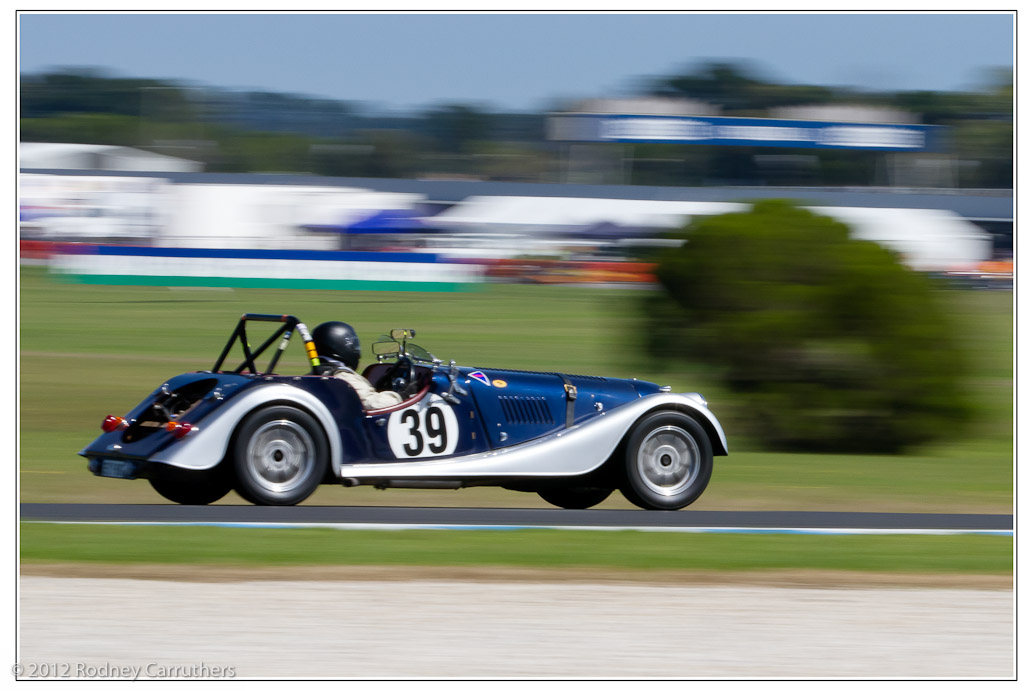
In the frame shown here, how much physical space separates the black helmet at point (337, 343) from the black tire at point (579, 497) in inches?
70.2

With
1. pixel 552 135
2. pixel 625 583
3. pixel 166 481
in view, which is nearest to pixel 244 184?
pixel 552 135

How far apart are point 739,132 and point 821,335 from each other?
43154 millimetres

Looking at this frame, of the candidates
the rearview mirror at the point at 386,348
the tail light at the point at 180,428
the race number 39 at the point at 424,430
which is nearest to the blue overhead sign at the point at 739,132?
the rearview mirror at the point at 386,348

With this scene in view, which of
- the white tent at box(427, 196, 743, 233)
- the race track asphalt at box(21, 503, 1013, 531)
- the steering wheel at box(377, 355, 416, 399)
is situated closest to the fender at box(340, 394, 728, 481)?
the race track asphalt at box(21, 503, 1013, 531)

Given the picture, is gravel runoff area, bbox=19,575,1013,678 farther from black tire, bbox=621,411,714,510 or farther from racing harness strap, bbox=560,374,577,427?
racing harness strap, bbox=560,374,577,427

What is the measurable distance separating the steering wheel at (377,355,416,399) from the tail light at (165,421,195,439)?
1531 mm

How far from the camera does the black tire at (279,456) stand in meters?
8.91

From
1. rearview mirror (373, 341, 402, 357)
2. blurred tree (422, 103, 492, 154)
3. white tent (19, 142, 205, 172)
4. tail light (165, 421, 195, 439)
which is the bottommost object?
tail light (165, 421, 195, 439)

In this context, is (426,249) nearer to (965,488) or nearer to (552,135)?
(552,135)

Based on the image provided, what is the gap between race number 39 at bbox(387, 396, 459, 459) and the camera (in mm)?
9250

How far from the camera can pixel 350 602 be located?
259 inches

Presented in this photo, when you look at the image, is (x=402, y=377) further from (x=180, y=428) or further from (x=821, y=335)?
(x=821, y=335)

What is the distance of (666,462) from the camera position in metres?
9.64

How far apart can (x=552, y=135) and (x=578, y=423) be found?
1867 inches
